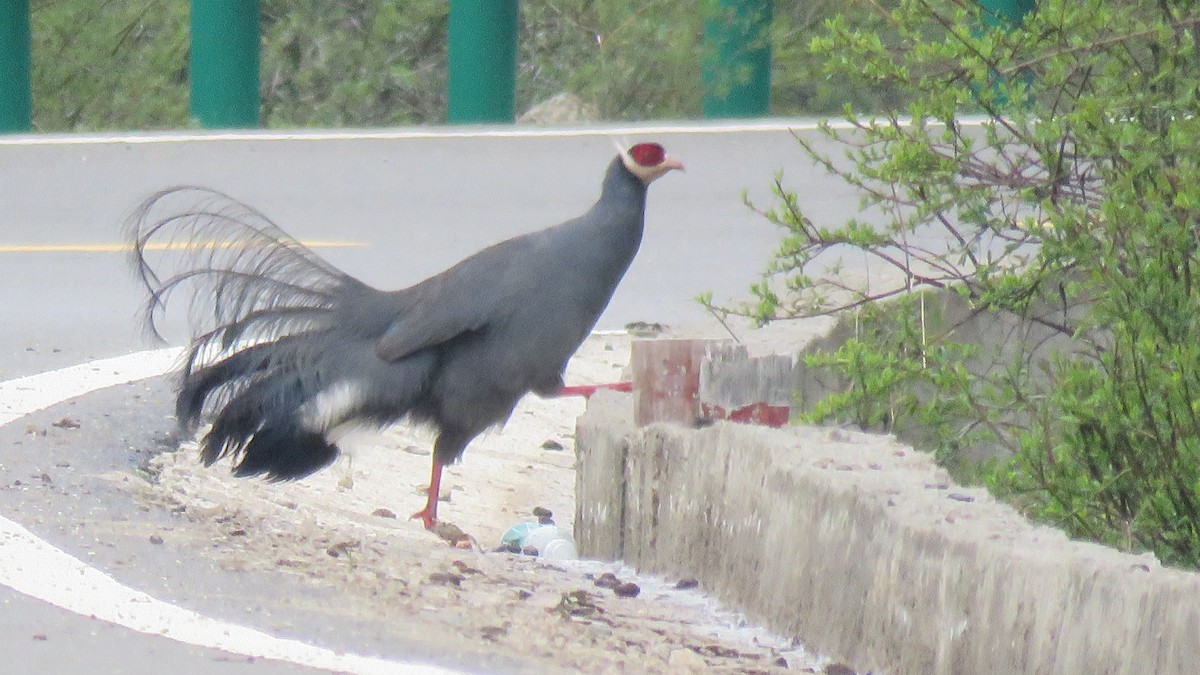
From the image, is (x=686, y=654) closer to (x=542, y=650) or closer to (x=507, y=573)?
(x=542, y=650)

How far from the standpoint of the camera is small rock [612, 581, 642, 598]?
16.6 ft

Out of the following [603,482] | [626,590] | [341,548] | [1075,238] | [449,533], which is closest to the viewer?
[1075,238]

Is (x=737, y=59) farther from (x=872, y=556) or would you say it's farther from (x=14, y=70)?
(x=872, y=556)

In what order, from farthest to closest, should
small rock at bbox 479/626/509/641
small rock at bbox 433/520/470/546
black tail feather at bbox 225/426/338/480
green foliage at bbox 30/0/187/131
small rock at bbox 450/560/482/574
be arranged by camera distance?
green foliage at bbox 30/0/187/131 < black tail feather at bbox 225/426/338/480 < small rock at bbox 433/520/470/546 < small rock at bbox 450/560/482/574 < small rock at bbox 479/626/509/641

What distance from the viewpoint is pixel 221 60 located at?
15.1m

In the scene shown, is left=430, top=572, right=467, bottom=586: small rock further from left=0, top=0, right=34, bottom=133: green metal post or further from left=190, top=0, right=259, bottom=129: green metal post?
left=0, top=0, right=34, bottom=133: green metal post

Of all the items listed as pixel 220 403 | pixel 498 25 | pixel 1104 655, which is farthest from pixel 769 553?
pixel 498 25

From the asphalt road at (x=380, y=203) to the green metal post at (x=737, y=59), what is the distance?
2.42 meters

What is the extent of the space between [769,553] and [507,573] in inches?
29.3

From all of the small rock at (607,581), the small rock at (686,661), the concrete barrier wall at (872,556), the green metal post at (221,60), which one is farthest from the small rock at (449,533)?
the green metal post at (221,60)

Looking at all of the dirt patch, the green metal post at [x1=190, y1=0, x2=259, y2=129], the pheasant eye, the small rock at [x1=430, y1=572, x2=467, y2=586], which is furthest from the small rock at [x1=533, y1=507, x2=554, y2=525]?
the green metal post at [x1=190, y1=0, x2=259, y2=129]

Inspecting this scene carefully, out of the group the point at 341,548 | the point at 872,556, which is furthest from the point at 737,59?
the point at 872,556

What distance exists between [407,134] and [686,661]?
9693mm

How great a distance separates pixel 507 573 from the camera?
497cm
